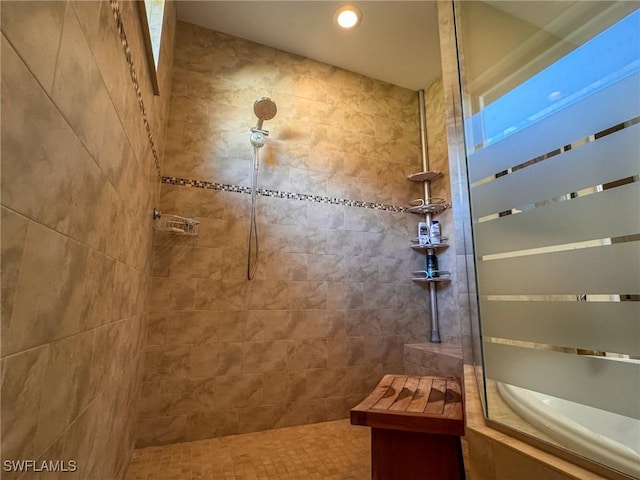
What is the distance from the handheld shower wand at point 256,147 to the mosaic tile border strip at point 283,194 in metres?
0.11

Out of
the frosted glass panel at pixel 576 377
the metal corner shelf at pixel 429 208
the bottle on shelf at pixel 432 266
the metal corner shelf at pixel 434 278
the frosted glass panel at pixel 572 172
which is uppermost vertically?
the metal corner shelf at pixel 429 208

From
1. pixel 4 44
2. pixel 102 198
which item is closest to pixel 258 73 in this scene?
pixel 102 198

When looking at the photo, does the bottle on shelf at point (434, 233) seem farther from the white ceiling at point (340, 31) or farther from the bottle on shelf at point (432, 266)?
the white ceiling at point (340, 31)

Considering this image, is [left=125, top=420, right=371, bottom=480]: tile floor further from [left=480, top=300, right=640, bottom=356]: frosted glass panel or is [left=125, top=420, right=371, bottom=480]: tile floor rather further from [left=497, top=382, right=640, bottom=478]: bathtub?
[left=480, top=300, right=640, bottom=356]: frosted glass panel

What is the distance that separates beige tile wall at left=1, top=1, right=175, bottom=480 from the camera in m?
0.46

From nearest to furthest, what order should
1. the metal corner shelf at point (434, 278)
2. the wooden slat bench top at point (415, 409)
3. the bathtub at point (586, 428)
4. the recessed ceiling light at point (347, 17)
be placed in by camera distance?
the bathtub at point (586, 428), the wooden slat bench top at point (415, 409), the recessed ceiling light at point (347, 17), the metal corner shelf at point (434, 278)

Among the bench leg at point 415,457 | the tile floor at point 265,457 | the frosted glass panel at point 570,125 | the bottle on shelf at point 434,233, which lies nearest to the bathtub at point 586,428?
the bench leg at point 415,457

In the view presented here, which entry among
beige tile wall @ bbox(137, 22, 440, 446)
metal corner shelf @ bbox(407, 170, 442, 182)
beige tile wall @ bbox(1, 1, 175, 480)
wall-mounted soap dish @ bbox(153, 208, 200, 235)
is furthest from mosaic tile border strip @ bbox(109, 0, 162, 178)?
metal corner shelf @ bbox(407, 170, 442, 182)

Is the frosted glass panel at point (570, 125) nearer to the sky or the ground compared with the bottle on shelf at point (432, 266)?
nearer to the sky

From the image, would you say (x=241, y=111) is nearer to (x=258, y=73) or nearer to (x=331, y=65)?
(x=258, y=73)

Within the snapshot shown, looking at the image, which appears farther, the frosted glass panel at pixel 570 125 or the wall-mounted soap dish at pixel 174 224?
the wall-mounted soap dish at pixel 174 224

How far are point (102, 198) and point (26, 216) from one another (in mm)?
404

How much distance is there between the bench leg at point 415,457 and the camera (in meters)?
1.03

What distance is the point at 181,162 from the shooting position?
2.12 m
